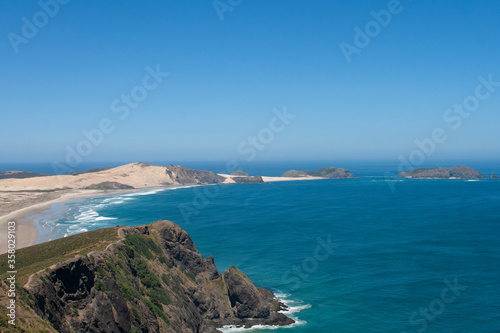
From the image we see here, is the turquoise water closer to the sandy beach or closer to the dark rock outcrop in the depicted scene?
the sandy beach

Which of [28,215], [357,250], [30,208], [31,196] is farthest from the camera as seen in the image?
[31,196]

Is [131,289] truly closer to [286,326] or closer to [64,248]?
[64,248]

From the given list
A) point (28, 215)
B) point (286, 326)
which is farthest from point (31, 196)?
point (286, 326)

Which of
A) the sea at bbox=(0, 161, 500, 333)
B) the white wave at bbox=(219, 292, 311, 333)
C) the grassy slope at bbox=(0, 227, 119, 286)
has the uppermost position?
the grassy slope at bbox=(0, 227, 119, 286)

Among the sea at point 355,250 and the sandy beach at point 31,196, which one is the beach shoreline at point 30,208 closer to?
the sandy beach at point 31,196

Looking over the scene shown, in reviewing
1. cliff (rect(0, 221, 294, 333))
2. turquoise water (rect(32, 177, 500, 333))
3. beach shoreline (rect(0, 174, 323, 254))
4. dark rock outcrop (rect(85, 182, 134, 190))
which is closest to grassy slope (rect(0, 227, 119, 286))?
cliff (rect(0, 221, 294, 333))

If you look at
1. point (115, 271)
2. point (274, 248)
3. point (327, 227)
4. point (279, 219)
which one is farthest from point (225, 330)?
point (279, 219)

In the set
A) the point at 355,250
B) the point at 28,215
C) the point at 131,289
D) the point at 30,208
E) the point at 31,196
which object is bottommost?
the point at 355,250
